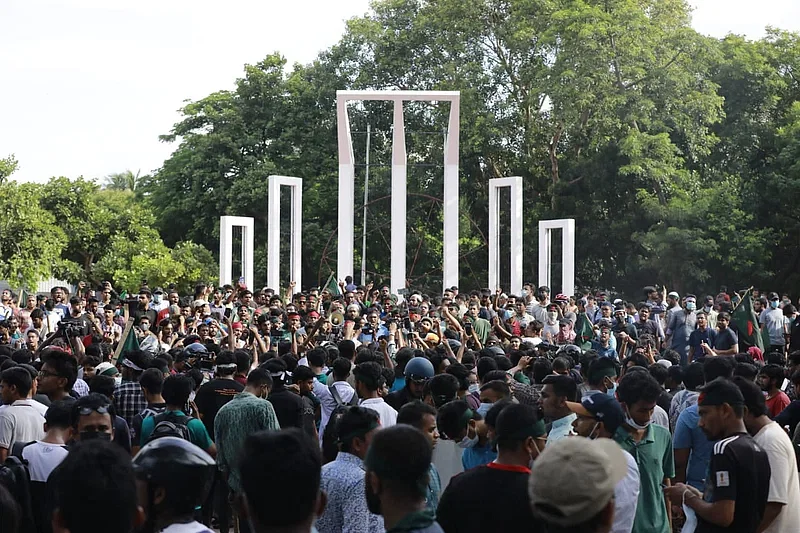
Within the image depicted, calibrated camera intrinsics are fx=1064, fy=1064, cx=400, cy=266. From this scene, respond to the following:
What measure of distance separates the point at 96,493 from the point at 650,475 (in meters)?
3.46

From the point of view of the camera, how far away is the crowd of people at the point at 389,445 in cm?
323

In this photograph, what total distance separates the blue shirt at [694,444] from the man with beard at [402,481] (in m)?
3.59

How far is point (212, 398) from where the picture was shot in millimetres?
8273

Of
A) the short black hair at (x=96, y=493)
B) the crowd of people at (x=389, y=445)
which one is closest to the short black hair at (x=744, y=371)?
the crowd of people at (x=389, y=445)

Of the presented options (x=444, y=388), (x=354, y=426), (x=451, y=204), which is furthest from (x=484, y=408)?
(x=451, y=204)

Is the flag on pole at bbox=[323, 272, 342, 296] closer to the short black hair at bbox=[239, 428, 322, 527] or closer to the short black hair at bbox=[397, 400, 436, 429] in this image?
the short black hair at bbox=[397, 400, 436, 429]

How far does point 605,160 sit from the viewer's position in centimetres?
3456

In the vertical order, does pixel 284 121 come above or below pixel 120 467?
above

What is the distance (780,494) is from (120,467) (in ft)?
11.0

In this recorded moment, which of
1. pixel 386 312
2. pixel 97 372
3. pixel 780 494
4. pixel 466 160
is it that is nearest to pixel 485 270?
pixel 466 160

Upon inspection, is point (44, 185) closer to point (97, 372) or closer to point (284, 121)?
point (284, 121)

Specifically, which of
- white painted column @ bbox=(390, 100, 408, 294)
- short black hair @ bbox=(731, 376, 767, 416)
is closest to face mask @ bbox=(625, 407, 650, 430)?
short black hair @ bbox=(731, 376, 767, 416)

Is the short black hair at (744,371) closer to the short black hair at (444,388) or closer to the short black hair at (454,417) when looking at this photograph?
the short black hair at (444,388)

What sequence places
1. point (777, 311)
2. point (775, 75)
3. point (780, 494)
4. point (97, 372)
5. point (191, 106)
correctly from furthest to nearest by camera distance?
point (191, 106), point (775, 75), point (777, 311), point (97, 372), point (780, 494)
